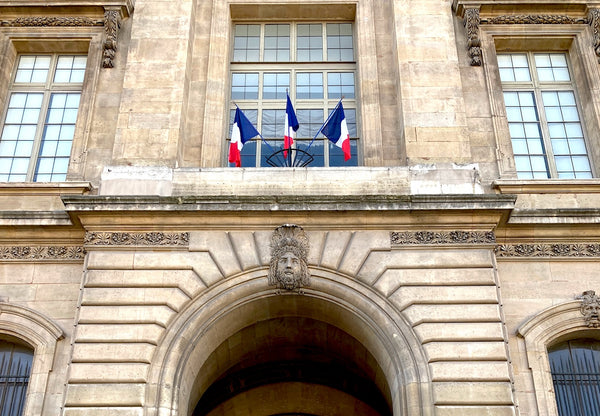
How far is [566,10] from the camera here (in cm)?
1616

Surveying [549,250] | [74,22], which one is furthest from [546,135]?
[74,22]

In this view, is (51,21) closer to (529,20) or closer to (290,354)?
(290,354)

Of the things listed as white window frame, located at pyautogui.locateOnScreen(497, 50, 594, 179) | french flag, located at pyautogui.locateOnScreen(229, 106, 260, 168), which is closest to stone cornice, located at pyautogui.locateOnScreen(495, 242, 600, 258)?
white window frame, located at pyautogui.locateOnScreen(497, 50, 594, 179)

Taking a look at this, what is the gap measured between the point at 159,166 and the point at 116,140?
1.05 metres

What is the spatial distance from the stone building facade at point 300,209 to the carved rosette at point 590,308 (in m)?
0.11

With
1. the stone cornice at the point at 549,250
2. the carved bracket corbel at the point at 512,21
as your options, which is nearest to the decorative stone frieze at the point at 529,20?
the carved bracket corbel at the point at 512,21

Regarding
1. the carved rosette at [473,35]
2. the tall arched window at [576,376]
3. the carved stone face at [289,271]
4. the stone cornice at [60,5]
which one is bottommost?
the tall arched window at [576,376]

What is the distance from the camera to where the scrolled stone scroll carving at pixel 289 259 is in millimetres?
11984

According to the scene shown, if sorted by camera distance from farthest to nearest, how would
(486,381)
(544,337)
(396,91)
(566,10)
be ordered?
(566,10) < (396,91) < (544,337) < (486,381)

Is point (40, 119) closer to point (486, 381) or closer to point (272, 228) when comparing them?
point (272, 228)

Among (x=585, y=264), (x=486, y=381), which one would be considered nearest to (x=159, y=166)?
(x=486, y=381)

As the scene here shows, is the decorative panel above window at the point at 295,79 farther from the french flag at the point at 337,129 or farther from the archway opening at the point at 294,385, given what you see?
the archway opening at the point at 294,385

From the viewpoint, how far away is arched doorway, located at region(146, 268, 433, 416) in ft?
37.4

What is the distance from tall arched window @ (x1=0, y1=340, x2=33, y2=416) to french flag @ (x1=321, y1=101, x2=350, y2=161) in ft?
21.5
